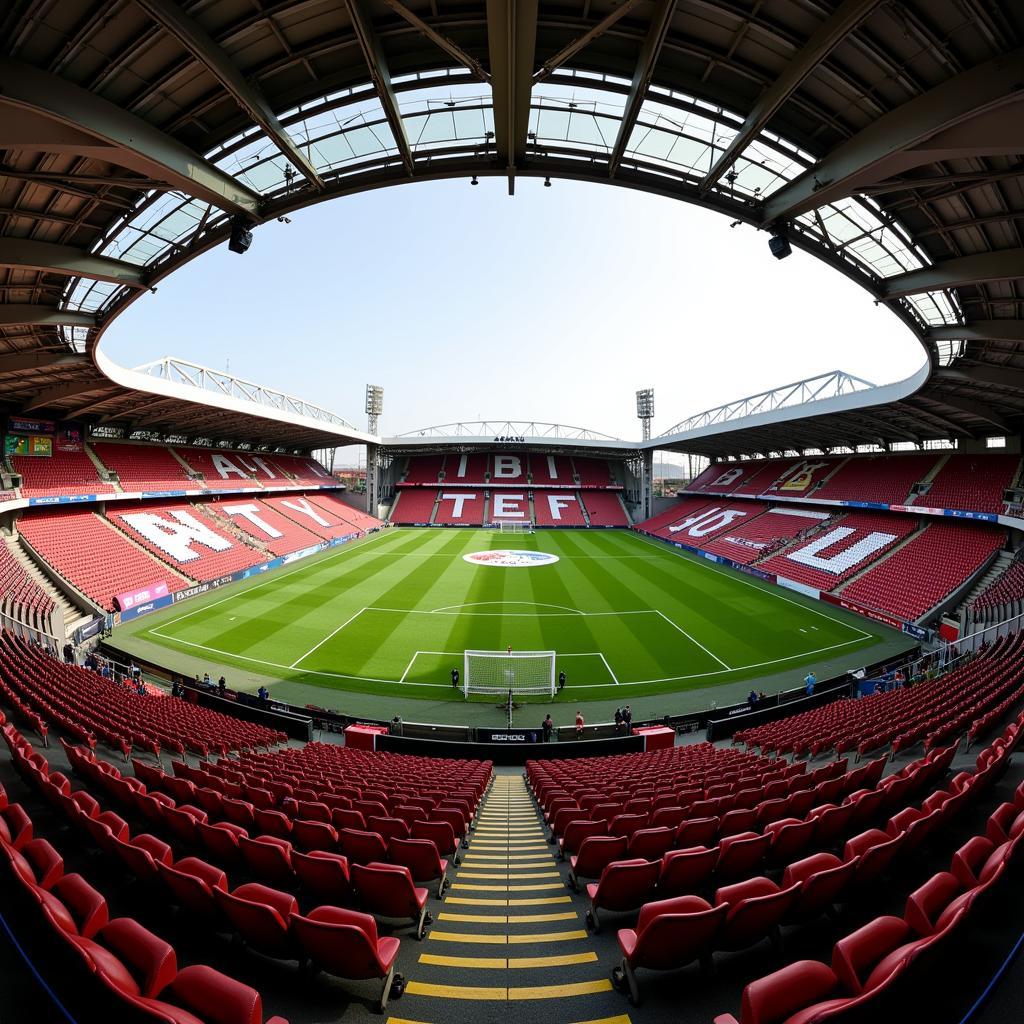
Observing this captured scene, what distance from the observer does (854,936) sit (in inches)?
112

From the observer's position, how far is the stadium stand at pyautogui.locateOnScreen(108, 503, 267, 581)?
3131cm

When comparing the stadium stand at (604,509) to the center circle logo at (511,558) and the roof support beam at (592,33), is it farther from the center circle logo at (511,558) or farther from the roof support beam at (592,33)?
the roof support beam at (592,33)

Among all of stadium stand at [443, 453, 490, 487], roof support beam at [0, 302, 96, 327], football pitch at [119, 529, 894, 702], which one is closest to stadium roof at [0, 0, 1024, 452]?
roof support beam at [0, 302, 96, 327]

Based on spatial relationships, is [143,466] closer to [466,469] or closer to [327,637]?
[327,637]

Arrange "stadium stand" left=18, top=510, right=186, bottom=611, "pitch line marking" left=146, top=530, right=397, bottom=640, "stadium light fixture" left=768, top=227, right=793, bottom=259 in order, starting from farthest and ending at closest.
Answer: "pitch line marking" left=146, top=530, right=397, bottom=640 < "stadium stand" left=18, top=510, right=186, bottom=611 < "stadium light fixture" left=768, top=227, right=793, bottom=259

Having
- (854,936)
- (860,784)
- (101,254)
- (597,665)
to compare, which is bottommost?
(597,665)

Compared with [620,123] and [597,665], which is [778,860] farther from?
[597,665]

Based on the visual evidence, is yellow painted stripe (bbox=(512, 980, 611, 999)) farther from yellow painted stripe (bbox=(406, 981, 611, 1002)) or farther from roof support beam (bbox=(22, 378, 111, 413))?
roof support beam (bbox=(22, 378, 111, 413))

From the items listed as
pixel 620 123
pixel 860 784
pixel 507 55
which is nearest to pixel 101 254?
pixel 507 55

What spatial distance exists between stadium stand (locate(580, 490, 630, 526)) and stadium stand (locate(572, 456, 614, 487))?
5.04ft

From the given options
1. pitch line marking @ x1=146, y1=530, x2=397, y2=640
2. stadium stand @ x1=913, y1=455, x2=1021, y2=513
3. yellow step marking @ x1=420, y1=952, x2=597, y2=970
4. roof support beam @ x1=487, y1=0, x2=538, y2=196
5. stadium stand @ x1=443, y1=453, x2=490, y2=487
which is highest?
roof support beam @ x1=487, y1=0, x2=538, y2=196

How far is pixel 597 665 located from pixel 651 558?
80.3ft

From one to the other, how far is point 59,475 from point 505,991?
3722cm

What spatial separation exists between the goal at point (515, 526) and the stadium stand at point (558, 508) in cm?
195
